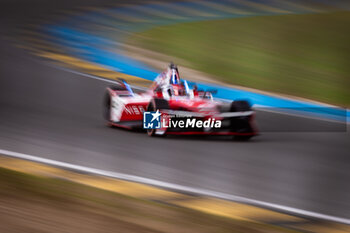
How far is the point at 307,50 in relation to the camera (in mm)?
12391

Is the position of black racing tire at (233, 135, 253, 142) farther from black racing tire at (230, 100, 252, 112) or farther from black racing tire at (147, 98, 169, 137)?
black racing tire at (147, 98, 169, 137)

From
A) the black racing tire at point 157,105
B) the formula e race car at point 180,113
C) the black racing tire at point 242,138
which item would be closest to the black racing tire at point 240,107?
the formula e race car at point 180,113

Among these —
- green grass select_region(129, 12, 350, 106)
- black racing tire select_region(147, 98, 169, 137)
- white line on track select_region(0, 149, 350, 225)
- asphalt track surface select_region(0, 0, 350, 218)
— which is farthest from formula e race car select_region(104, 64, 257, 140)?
green grass select_region(129, 12, 350, 106)

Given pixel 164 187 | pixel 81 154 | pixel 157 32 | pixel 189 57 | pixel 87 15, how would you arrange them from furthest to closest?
pixel 87 15 → pixel 157 32 → pixel 189 57 → pixel 81 154 → pixel 164 187

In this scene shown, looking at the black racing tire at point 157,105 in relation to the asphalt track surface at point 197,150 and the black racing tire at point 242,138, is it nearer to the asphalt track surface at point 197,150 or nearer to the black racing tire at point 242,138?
the asphalt track surface at point 197,150

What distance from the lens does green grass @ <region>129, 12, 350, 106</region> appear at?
34.1ft

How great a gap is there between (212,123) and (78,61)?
5.34 m

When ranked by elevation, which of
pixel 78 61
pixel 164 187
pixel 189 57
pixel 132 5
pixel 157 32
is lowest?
pixel 164 187

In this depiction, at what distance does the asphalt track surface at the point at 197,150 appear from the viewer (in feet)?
16.5

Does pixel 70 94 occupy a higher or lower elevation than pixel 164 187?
higher

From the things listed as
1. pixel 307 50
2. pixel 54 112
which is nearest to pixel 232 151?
pixel 54 112

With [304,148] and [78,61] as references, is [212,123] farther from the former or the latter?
[78,61]

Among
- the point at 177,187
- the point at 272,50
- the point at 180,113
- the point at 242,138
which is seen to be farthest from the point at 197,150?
the point at 272,50

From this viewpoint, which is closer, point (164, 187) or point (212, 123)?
point (164, 187)
